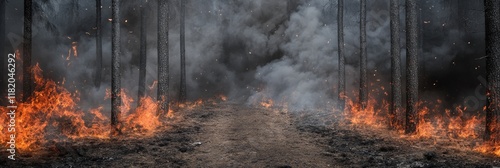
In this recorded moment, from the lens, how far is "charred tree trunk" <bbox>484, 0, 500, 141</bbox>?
8.80 m

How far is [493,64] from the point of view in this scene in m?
8.87

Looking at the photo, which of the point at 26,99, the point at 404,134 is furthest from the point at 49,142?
the point at 404,134

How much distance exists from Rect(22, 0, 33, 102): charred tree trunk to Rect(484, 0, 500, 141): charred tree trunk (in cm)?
1617

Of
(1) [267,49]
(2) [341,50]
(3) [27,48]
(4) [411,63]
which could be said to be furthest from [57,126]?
(1) [267,49]

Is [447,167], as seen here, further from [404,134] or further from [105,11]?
[105,11]

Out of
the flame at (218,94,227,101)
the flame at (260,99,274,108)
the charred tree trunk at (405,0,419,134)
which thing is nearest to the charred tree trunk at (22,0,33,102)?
the flame at (260,99,274,108)

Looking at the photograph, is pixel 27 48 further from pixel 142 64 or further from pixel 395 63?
pixel 395 63

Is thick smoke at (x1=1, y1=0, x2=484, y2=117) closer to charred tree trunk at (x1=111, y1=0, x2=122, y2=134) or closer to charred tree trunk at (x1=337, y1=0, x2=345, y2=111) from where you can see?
charred tree trunk at (x1=337, y1=0, x2=345, y2=111)

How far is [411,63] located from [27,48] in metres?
14.9

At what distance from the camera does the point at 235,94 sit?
29812 mm

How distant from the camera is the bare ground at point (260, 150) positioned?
327 inches

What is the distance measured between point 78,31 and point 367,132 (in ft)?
88.3

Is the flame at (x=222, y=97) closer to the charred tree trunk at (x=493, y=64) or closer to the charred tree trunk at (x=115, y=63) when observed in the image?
the charred tree trunk at (x=115, y=63)

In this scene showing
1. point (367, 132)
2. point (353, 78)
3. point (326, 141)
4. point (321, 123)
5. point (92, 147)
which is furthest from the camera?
point (353, 78)
